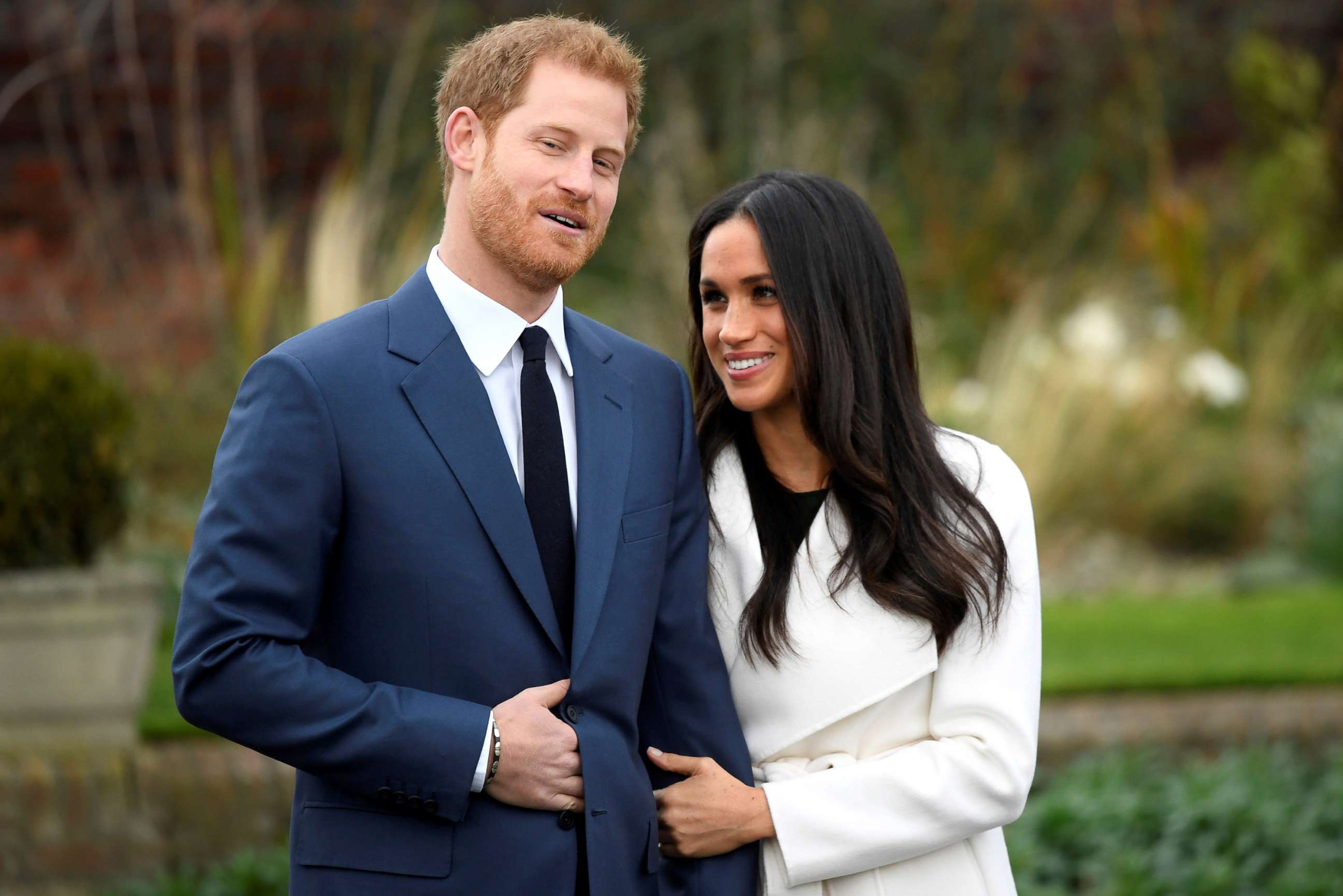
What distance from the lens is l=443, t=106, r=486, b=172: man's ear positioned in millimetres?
2299

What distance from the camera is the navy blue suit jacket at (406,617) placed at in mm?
1986

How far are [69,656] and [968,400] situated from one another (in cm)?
467

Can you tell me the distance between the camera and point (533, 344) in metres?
2.30

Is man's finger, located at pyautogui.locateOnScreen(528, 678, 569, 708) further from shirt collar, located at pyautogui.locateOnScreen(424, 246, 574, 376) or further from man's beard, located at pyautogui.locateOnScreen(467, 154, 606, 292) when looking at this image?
man's beard, located at pyautogui.locateOnScreen(467, 154, 606, 292)

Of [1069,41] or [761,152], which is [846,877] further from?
[1069,41]

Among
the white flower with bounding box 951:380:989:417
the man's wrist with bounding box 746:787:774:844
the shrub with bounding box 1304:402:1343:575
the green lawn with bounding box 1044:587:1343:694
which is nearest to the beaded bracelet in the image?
the man's wrist with bounding box 746:787:774:844

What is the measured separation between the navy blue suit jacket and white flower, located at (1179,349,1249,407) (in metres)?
6.16

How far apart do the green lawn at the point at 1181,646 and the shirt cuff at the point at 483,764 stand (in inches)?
115

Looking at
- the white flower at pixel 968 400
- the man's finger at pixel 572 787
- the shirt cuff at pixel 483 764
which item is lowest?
the man's finger at pixel 572 787

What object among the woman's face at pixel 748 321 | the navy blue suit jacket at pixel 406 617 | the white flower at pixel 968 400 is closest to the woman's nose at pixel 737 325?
the woman's face at pixel 748 321

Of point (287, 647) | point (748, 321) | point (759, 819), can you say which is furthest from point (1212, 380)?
point (287, 647)

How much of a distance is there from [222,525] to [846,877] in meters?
1.20

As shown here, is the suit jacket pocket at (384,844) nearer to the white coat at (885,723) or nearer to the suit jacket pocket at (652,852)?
the suit jacket pocket at (652,852)

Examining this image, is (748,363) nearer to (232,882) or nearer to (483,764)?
(483,764)
